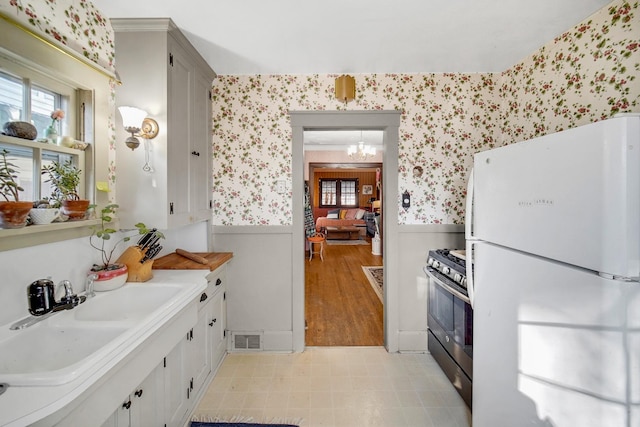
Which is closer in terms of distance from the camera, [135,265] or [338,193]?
[135,265]

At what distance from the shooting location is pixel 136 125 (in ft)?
5.31

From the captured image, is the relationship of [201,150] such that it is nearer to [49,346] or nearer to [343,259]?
[49,346]

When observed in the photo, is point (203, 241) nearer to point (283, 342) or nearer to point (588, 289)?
point (283, 342)

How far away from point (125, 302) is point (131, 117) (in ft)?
3.61

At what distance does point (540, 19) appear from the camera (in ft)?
5.64

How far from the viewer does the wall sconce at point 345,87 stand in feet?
7.61

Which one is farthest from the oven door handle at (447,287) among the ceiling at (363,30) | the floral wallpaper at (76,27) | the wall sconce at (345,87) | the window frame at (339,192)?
the window frame at (339,192)

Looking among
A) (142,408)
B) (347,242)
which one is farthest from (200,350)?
(347,242)

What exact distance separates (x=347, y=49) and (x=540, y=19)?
1.28 metres

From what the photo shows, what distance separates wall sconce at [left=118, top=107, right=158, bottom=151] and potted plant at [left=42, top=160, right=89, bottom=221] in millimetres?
343

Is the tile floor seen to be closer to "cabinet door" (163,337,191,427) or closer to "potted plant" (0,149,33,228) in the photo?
"cabinet door" (163,337,191,427)

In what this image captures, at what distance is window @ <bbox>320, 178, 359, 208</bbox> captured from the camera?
34.8 feet

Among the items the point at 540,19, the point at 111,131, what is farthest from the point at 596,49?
the point at 111,131

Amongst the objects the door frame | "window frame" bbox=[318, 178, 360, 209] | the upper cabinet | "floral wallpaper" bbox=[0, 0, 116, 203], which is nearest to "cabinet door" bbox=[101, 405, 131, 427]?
the upper cabinet
